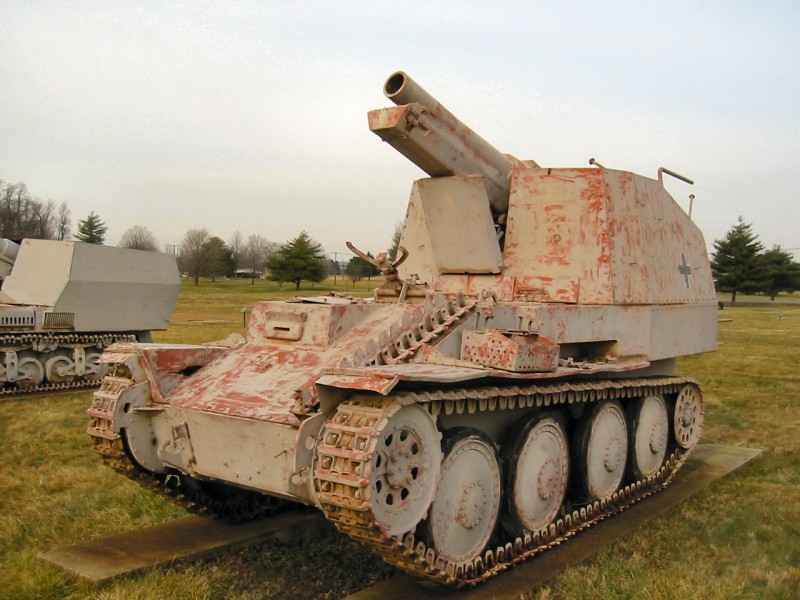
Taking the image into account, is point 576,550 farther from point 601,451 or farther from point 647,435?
point 647,435

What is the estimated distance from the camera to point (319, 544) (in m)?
6.13

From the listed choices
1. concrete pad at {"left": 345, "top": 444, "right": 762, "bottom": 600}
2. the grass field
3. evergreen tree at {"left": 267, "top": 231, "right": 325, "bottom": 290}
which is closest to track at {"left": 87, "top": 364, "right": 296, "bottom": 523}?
the grass field

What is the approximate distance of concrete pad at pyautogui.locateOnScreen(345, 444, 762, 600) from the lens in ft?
16.2

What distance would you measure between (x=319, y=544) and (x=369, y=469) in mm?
2389

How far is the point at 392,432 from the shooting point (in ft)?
14.0

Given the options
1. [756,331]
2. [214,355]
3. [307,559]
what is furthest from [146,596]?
[756,331]

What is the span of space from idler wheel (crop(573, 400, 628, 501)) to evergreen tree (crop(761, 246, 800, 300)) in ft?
159

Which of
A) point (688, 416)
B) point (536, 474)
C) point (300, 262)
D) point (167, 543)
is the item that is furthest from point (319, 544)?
point (300, 262)

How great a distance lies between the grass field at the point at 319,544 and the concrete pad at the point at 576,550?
0.10 meters

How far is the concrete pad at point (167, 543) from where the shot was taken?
532 cm

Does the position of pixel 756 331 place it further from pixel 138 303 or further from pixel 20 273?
pixel 20 273

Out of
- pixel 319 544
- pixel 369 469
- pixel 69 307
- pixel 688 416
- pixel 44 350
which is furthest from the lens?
pixel 44 350

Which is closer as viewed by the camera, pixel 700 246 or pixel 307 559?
pixel 307 559

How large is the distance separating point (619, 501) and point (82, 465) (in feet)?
17.6
